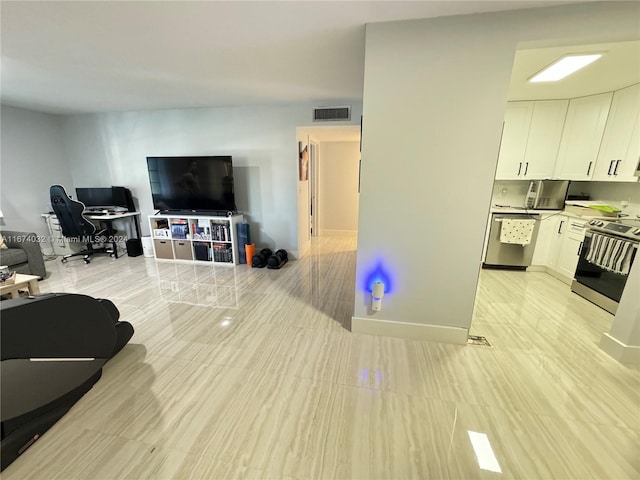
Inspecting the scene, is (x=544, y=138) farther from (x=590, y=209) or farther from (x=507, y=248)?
(x=507, y=248)

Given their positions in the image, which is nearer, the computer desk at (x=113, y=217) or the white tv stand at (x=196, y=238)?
the white tv stand at (x=196, y=238)

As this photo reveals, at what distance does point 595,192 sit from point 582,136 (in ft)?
2.90

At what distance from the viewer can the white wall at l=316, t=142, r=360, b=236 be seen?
5.50m

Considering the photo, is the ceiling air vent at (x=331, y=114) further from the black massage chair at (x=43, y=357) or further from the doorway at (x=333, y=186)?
the black massage chair at (x=43, y=357)

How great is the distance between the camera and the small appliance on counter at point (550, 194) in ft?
11.6

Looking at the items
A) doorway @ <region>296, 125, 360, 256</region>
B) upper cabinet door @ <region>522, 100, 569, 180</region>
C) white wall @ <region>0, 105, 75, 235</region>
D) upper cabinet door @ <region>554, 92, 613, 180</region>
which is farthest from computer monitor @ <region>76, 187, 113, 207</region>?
upper cabinet door @ <region>554, 92, 613, 180</region>

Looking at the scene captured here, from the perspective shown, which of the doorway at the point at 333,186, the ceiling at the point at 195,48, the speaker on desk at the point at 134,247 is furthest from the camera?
the doorway at the point at 333,186

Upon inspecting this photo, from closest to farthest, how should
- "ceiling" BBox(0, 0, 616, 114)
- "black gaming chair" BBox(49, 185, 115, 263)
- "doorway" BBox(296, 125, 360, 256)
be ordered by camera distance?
"ceiling" BBox(0, 0, 616, 114) < "black gaming chair" BBox(49, 185, 115, 263) < "doorway" BBox(296, 125, 360, 256)

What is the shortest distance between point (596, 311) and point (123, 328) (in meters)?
4.54

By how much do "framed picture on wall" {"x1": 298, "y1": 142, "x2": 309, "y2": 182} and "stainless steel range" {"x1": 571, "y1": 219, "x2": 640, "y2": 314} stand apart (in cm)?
375

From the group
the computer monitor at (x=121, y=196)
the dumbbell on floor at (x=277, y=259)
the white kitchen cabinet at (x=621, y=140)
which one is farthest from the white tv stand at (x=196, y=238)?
the white kitchen cabinet at (x=621, y=140)

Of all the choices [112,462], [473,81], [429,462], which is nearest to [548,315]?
[429,462]

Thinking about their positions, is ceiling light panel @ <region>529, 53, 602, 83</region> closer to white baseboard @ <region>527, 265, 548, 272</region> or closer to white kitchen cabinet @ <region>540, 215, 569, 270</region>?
white kitchen cabinet @ <region>540, 215, 569, 270</region>

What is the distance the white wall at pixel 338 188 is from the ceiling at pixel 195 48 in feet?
6.66
